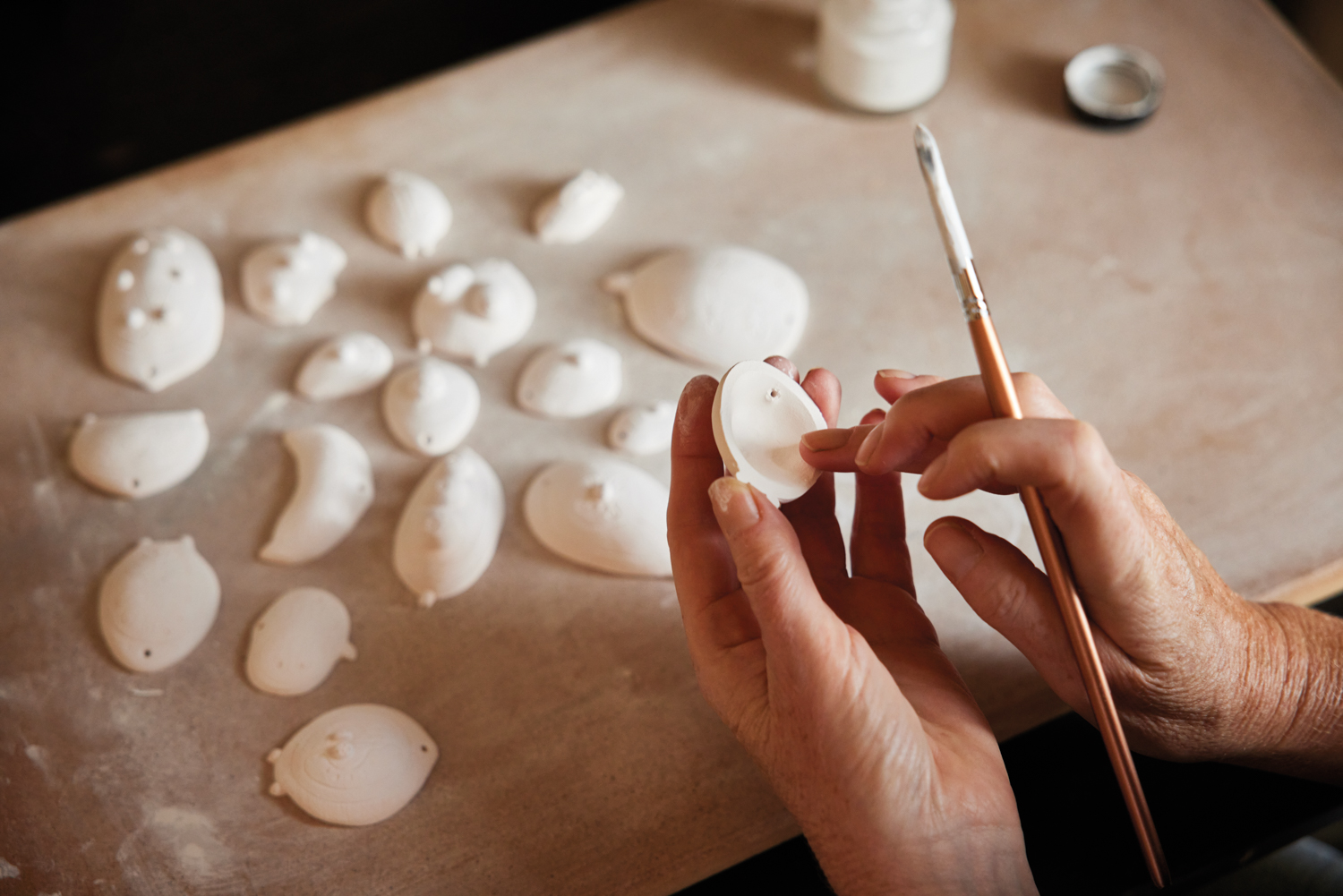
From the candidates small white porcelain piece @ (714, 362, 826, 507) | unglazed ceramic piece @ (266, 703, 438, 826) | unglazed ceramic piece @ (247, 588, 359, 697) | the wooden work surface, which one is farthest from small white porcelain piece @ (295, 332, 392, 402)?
small white porcelain piece @ (714, 362, 826, 507)

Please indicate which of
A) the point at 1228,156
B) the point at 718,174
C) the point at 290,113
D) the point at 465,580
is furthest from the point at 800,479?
the point at 290,113

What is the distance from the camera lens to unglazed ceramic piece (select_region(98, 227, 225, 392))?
1.02 metres

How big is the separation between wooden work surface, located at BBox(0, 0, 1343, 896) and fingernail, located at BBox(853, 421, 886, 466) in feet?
0.88

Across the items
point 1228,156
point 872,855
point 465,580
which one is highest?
point 1228,156

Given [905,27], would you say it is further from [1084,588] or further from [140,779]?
[140,779]

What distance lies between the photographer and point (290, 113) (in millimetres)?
1822

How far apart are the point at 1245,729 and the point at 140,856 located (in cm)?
90

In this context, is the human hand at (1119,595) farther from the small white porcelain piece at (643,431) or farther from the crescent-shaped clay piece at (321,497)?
the crescent-shaped clay piece at (321,497)

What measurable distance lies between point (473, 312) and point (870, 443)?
0.52m

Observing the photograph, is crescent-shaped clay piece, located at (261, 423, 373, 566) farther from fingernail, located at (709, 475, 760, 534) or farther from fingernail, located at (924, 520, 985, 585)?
fingernail, located at (924, 520, 985, 585)

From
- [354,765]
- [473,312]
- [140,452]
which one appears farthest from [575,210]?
[354,765]

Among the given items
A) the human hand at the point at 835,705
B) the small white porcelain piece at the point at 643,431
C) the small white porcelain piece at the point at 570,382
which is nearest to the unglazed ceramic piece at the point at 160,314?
the small white porcelain piece at the point at 570,382

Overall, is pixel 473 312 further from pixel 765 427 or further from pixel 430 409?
pixel 765 427

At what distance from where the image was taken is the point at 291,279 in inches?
41.2
